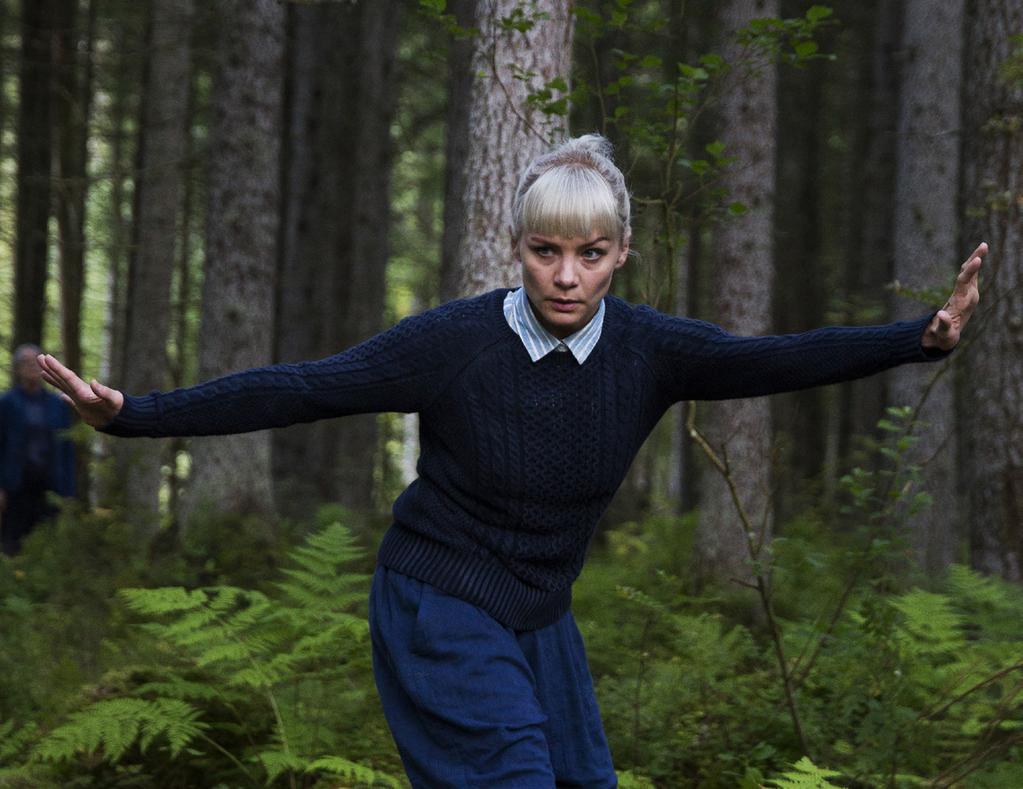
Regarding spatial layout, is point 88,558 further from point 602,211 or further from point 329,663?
point 602,211

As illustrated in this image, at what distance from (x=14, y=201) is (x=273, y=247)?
8.55m

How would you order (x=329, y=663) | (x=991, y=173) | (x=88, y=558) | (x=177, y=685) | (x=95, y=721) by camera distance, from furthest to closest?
(x=88, y=558) < (x=991, y=173) < (x=329, y=663) < (x=177, y=685) < (x=95, y=721)

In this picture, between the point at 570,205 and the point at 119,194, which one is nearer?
the point at 570,205

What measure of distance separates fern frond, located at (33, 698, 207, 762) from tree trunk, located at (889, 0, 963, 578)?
8.41 metres

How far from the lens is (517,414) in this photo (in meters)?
3.43

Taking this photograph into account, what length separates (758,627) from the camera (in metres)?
8.54

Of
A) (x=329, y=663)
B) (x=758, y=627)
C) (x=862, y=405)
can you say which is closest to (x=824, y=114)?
(x=862, y=405)

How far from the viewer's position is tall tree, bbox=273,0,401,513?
51.6 ft

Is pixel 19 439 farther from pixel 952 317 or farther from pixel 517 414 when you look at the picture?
pixel 952 317

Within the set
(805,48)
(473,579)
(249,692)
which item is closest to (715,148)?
(805,48)

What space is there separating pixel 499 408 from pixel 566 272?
41cm

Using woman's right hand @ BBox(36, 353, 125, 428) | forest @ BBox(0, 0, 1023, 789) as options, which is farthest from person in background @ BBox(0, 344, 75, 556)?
woman's right hand @ BBox(36, 353, 125, 428)

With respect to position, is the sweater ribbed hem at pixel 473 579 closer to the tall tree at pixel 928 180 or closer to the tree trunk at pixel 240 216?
the tree trunk at pixel 240 216

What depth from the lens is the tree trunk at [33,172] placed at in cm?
1661
